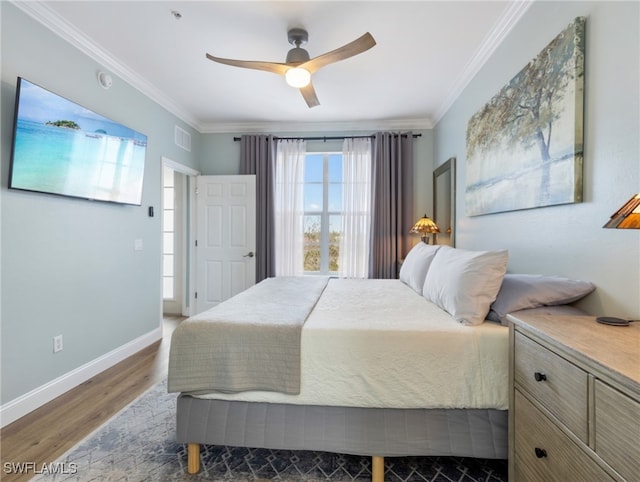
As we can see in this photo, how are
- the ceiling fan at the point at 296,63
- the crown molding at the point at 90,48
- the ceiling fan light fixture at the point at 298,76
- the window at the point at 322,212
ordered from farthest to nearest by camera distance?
the window at the point at 322,212, the ceiling fan light fixture at the point at 298,76, the ceiling fan at the point at 296,63, the crown molding at the point at 90,48

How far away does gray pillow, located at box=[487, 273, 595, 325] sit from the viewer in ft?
4.63

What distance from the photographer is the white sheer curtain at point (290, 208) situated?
14.0ft

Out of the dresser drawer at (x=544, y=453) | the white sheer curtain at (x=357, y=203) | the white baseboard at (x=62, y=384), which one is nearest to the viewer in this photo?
the dresser drawer at (x=544, y=453)

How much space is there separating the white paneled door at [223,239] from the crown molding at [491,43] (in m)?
2.76

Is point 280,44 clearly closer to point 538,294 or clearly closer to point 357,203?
point 357,203

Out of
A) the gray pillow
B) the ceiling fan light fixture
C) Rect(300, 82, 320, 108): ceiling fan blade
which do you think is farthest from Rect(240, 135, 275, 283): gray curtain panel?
the gray pillow

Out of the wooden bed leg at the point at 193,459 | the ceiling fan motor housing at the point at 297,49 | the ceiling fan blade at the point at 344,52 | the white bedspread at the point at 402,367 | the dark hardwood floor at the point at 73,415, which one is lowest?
the dark hardwood floor at the point at 73,415

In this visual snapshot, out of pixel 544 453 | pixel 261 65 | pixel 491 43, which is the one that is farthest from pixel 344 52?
pixel 544 453

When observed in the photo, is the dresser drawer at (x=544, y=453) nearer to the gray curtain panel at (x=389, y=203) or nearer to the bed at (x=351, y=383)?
the bed at (x=351, y=383)

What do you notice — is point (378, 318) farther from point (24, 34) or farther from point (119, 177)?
point (24, 34)

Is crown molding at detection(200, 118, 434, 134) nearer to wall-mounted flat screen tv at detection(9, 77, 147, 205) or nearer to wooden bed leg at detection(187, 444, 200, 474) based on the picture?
wall-mounted flat screen tv at detection(9, 77, 147, 205)

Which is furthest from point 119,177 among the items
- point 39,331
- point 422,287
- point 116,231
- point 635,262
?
point 635,262

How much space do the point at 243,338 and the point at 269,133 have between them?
3.51 m

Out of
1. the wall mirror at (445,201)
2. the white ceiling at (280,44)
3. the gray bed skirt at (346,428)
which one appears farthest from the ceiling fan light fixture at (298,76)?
the gray bed skirt at (346,428)
